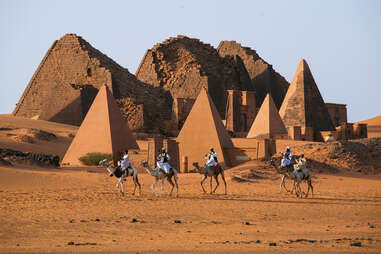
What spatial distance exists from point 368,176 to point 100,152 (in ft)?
32.9

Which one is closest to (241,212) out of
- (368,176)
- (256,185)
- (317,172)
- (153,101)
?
(256,185)

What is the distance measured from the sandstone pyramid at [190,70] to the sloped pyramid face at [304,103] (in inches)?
799

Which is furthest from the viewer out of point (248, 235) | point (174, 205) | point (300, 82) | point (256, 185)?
point (300, 82)

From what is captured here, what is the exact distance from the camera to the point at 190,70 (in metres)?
57.3

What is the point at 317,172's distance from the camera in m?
21.4

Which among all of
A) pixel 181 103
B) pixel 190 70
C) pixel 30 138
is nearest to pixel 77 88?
pixel 181 103

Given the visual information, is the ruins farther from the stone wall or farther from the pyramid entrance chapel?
the stone wall

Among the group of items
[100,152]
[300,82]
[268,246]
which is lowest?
[268,246]

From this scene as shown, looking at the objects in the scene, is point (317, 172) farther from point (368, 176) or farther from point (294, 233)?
point (294, 233)

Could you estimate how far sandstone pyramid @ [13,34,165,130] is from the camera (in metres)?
45.8

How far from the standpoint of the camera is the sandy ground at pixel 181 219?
765 cm

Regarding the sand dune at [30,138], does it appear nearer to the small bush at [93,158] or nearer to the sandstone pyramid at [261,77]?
the small bush at [93,158]

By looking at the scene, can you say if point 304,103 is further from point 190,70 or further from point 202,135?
point 190,70

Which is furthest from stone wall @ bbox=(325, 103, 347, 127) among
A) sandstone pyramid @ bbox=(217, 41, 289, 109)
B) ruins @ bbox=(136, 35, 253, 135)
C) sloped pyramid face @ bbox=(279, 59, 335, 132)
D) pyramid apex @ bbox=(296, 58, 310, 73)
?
pyramid apex @ bbox=(296, 58, 310, 73)
